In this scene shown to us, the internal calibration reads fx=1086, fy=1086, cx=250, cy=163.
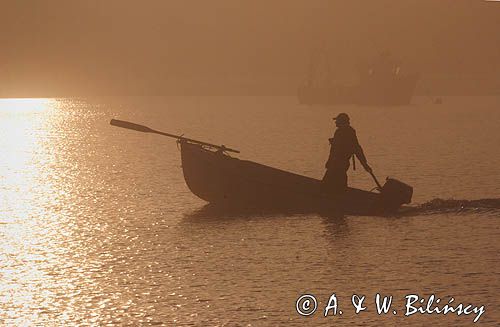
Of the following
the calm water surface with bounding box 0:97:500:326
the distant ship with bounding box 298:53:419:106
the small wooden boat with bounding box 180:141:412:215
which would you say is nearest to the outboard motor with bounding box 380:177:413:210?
the small wooden boat with bounding box 180:141:412:215

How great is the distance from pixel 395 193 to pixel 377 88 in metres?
164

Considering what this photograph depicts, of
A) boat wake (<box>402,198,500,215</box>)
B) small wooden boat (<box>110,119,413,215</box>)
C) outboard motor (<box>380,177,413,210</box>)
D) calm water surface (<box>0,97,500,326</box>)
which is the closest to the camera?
calm water surface (<box>0,97,500,326</box>)

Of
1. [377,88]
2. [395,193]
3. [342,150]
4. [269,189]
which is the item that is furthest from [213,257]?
[377,88]

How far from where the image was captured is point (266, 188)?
29109 millimetres

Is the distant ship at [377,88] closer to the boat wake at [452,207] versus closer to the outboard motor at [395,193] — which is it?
the boat wake at [452,207]

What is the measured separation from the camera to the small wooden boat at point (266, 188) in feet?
93.1

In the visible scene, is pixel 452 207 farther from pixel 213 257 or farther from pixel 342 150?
pixel 213 257

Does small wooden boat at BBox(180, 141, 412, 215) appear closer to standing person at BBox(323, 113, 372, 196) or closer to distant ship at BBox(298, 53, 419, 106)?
standing person at BBox(323, 113, 372, 196)

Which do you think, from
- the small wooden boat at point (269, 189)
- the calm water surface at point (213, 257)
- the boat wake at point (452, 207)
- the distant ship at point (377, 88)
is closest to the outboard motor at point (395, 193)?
the small wooden boat at point (269, 189)

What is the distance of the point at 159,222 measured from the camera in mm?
30734

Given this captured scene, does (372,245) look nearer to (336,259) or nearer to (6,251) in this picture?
(336,259)

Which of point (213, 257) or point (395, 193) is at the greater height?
point (395, 193)

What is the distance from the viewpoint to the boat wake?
30.8m

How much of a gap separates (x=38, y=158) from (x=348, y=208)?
1577 inches
